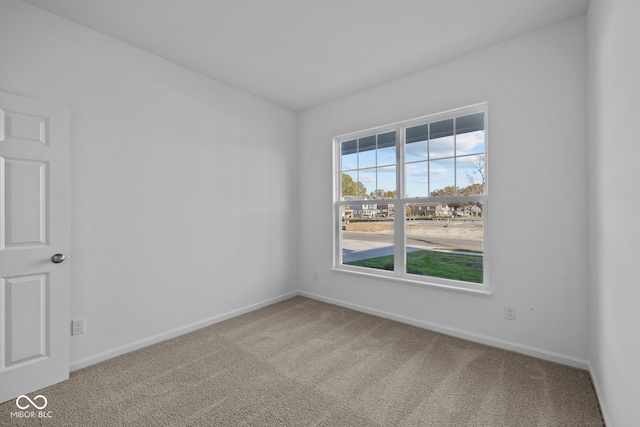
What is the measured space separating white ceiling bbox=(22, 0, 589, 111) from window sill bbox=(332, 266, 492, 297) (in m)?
2.26

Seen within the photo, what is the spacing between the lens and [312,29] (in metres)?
2.42

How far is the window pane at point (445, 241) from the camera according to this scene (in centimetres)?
294

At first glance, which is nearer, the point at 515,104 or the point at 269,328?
the point at 515,104

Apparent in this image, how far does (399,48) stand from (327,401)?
117 inches

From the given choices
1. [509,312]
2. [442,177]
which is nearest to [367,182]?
[442,177]

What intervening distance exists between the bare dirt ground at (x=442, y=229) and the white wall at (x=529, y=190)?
0.74ft

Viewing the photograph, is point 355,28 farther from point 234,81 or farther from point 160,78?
point 160,78

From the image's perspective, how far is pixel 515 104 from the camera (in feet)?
8.34

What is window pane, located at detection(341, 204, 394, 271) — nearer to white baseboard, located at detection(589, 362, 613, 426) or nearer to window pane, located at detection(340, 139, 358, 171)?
window pane, located at detection(340, 139, 358, 171)

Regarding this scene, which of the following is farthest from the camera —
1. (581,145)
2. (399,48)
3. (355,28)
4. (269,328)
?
(269,328)

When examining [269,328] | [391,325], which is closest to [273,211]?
[269,328]

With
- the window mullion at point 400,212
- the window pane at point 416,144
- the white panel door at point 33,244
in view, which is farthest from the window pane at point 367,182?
the white panel door at point 33,244

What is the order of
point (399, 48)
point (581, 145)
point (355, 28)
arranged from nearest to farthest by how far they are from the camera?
point (581, 145) < point (355, 28) < point (399, 48)

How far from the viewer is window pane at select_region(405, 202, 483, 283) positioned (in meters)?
2.94
